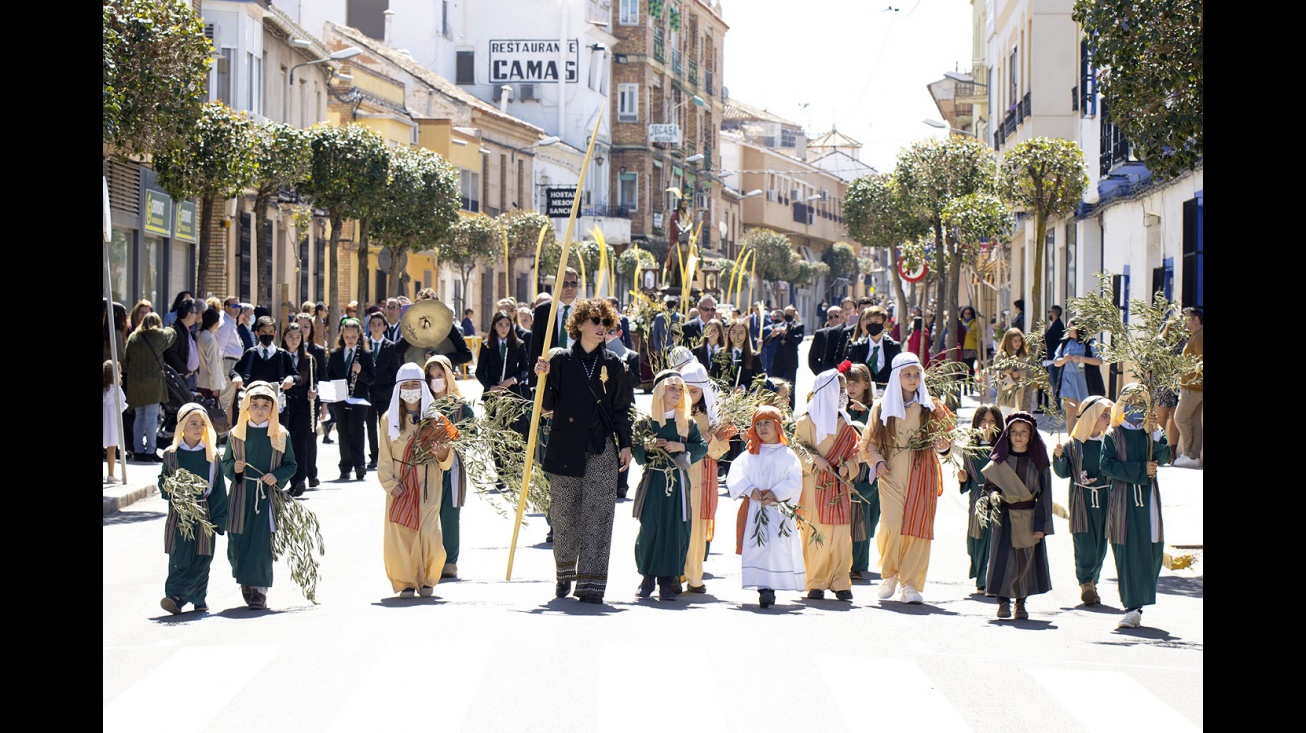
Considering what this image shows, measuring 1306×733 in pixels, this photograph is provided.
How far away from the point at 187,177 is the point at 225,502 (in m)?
12.6

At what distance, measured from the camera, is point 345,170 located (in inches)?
1377

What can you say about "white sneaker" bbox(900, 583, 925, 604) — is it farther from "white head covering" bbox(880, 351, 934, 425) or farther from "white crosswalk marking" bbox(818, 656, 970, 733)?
"white crosswalk marking" bbox(818, 656, 970, 733)

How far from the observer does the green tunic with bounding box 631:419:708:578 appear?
38.0 feet

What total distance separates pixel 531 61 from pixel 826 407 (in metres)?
62.0

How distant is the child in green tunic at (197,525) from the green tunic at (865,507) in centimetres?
421

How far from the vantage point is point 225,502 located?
36.3 ft

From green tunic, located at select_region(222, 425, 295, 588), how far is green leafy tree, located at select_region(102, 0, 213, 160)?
22.5ft

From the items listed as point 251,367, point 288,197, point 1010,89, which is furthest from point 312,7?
point 251,367

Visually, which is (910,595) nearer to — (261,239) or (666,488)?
(666,488)

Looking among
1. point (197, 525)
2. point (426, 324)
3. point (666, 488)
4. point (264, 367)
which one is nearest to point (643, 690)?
point (666, 488)

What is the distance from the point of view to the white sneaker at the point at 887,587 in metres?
12.0

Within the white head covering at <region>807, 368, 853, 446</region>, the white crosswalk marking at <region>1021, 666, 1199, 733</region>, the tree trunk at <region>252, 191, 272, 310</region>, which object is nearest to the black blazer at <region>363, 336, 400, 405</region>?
the white head covering at <region>807, 368, 853, 446</region>

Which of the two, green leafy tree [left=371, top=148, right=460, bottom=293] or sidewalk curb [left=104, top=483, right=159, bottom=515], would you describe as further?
green leafy tree [left=371, top=148, right=460, bottom=293]

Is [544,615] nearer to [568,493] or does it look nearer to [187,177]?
[568,493]
